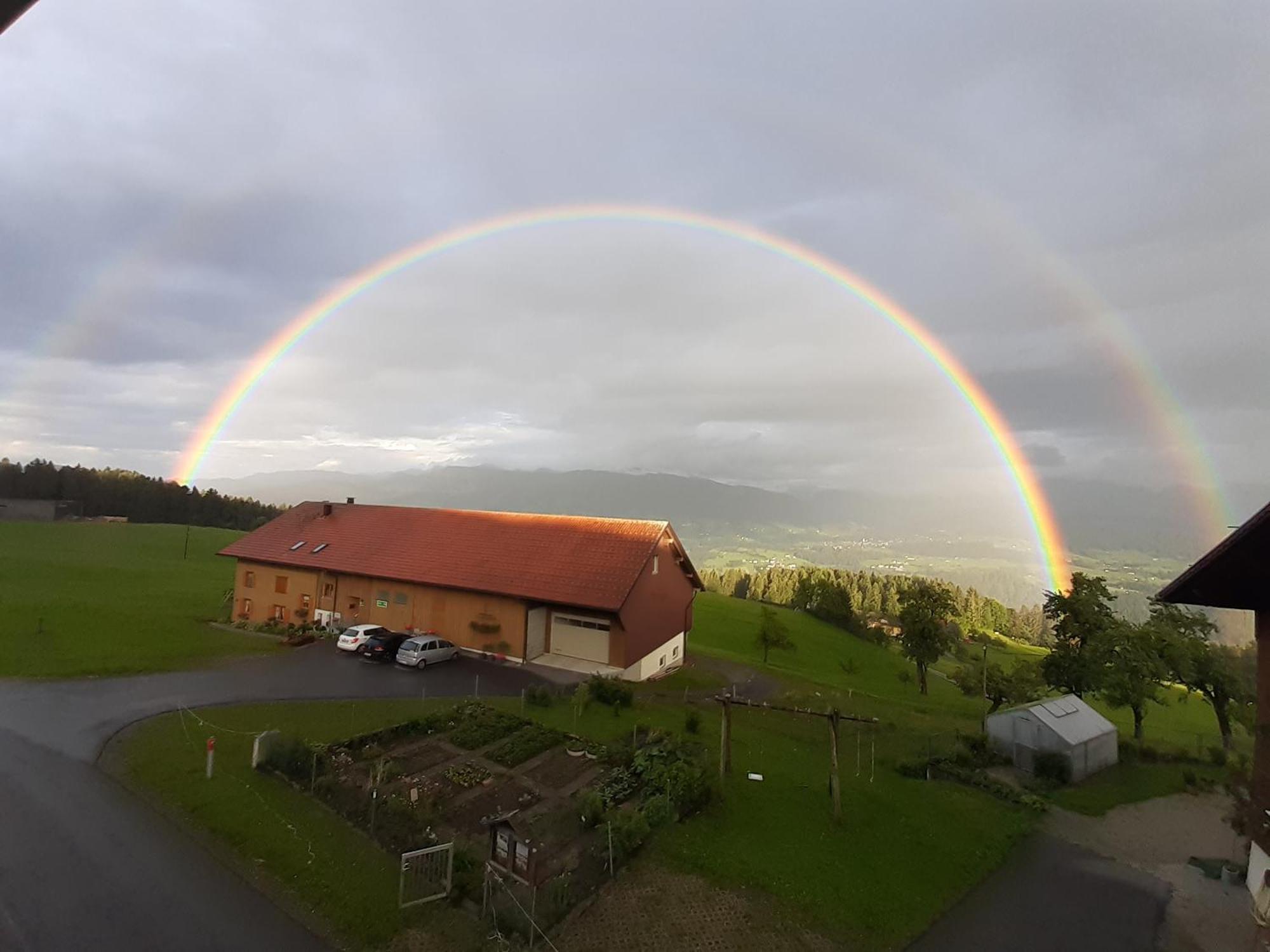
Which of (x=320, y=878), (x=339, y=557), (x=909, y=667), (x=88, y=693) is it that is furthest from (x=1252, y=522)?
(x=909, y=667)

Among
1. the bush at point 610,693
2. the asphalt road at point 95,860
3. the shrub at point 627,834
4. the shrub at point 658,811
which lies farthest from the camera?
the bush at point 610,693

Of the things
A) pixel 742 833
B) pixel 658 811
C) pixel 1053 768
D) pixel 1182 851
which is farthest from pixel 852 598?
pixel 658 811

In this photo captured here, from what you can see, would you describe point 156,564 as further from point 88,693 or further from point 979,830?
point 979,830

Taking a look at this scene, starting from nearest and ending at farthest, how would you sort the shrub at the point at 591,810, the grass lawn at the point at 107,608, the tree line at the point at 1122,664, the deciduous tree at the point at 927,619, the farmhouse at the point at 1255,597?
the farmhouse at the point at 1255,597
the shrub at the point at 591,810
the tree line at the point at 1122,664
the grass lawn at the point at 107,608
the deciduous tree at the point at 927,619

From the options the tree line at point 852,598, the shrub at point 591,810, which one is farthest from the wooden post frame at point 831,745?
the tree line at point 852,598

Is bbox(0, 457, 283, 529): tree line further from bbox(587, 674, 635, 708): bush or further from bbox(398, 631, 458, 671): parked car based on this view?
bbox(587, 674, 635, 708): bush

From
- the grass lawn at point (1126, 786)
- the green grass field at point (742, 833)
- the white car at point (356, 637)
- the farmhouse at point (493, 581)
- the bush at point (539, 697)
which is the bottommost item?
the grass lawn at point (1126, 786)

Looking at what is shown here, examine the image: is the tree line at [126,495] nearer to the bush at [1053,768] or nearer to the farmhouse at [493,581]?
the farmhouse at [493,581]
